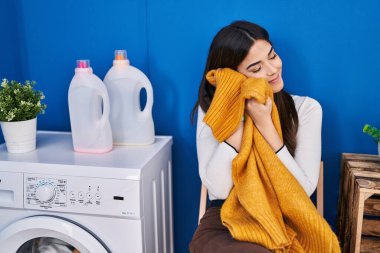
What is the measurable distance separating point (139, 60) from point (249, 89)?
0.64 meters

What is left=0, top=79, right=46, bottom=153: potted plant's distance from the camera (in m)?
1.31

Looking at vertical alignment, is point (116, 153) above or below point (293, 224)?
above

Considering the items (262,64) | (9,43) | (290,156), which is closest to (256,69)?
(262,64)

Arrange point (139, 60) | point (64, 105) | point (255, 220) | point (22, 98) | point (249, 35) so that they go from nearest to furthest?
1. point (255, 220)
2. point (249, 35)
3. point (22, 98)
4. point (139, 60)
5. point (64, 105)

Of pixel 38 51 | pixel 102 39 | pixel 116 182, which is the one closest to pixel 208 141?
pixel 116 182

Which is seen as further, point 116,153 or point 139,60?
point 139,60

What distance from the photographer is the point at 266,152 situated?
110 cm

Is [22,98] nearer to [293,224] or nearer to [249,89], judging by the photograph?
[249,89]

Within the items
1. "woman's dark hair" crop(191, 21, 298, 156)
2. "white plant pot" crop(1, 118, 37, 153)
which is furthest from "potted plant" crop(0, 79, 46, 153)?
"woman's dark hair" crop(191, 21, 298, 156)

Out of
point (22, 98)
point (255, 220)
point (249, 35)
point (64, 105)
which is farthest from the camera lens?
point (64, 105)

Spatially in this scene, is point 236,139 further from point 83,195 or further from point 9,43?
point 9,43

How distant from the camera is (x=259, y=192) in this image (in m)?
1.06

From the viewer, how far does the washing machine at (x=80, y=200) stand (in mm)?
1194

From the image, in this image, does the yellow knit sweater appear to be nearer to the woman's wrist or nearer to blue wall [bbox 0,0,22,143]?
the woman's wrist
